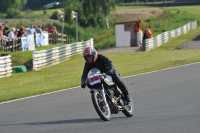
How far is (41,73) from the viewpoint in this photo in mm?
26703

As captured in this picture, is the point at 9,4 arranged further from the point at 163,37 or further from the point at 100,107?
the point at 100,107

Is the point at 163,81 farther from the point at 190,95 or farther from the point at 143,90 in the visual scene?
the point at 190,95

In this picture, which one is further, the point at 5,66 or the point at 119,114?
the point at 5,66

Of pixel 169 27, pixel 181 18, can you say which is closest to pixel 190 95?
pixel 169 27

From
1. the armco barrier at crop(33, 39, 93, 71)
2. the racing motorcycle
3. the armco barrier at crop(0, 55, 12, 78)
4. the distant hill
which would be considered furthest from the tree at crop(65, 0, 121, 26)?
the racing motorcycle

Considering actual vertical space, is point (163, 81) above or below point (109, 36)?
above

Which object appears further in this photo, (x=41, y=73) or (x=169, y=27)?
(x=169, y=27)

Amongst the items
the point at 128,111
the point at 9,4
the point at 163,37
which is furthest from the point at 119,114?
the point at 9,4

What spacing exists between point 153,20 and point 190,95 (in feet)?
200

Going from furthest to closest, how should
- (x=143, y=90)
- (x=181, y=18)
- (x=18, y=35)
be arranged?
(x=181, y=18) < (x=18, y=35) < (x=143, y=90)

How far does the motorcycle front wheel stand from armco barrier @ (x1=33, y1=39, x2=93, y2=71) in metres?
17.9

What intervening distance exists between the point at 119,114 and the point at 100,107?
1.41 m

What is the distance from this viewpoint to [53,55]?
3139 centimetres

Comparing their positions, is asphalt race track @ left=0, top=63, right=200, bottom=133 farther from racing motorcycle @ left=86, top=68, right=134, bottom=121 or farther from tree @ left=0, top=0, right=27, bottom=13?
tree @ left=0, top=0, right=27, bottom=13
